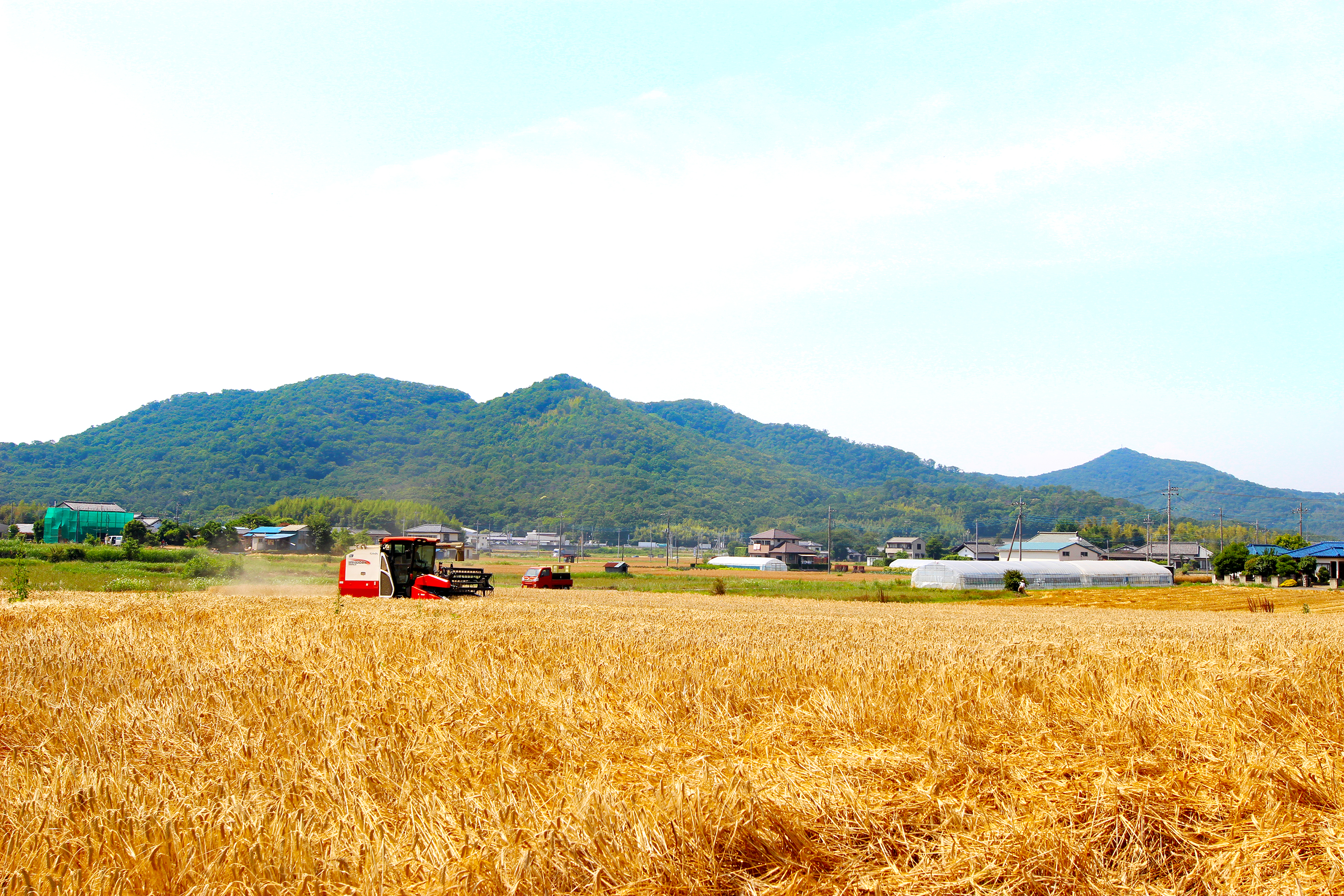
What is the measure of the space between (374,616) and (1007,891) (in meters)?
15.4

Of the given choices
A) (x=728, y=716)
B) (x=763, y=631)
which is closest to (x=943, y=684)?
(x=728, y=716)

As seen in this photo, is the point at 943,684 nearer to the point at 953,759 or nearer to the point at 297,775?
the point at 953,759

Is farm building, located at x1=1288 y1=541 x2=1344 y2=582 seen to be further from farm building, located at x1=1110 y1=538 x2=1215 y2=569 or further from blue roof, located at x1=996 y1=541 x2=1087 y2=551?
farm building, located at x1=1110 y1=538 x2=1215 y2=569

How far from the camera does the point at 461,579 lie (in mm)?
30688

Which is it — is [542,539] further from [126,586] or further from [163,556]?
[126,586]

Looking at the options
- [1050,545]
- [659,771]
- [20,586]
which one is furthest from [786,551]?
[659,771]

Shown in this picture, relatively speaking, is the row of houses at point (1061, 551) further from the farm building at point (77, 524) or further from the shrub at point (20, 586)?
the farm building at point (77, 524)

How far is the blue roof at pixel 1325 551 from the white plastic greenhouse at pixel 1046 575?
542 inches

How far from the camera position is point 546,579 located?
2061 inches

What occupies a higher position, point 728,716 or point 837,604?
point 728,716

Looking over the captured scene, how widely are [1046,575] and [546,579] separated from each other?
49429 mm

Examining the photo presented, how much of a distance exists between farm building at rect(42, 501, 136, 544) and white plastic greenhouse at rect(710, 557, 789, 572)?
77.6m

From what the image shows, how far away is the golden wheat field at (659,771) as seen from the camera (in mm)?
3752

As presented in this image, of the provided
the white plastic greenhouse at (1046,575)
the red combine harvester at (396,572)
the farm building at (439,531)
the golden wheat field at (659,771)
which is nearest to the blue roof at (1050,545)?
the white plastic greenhouse at (1046,575)
